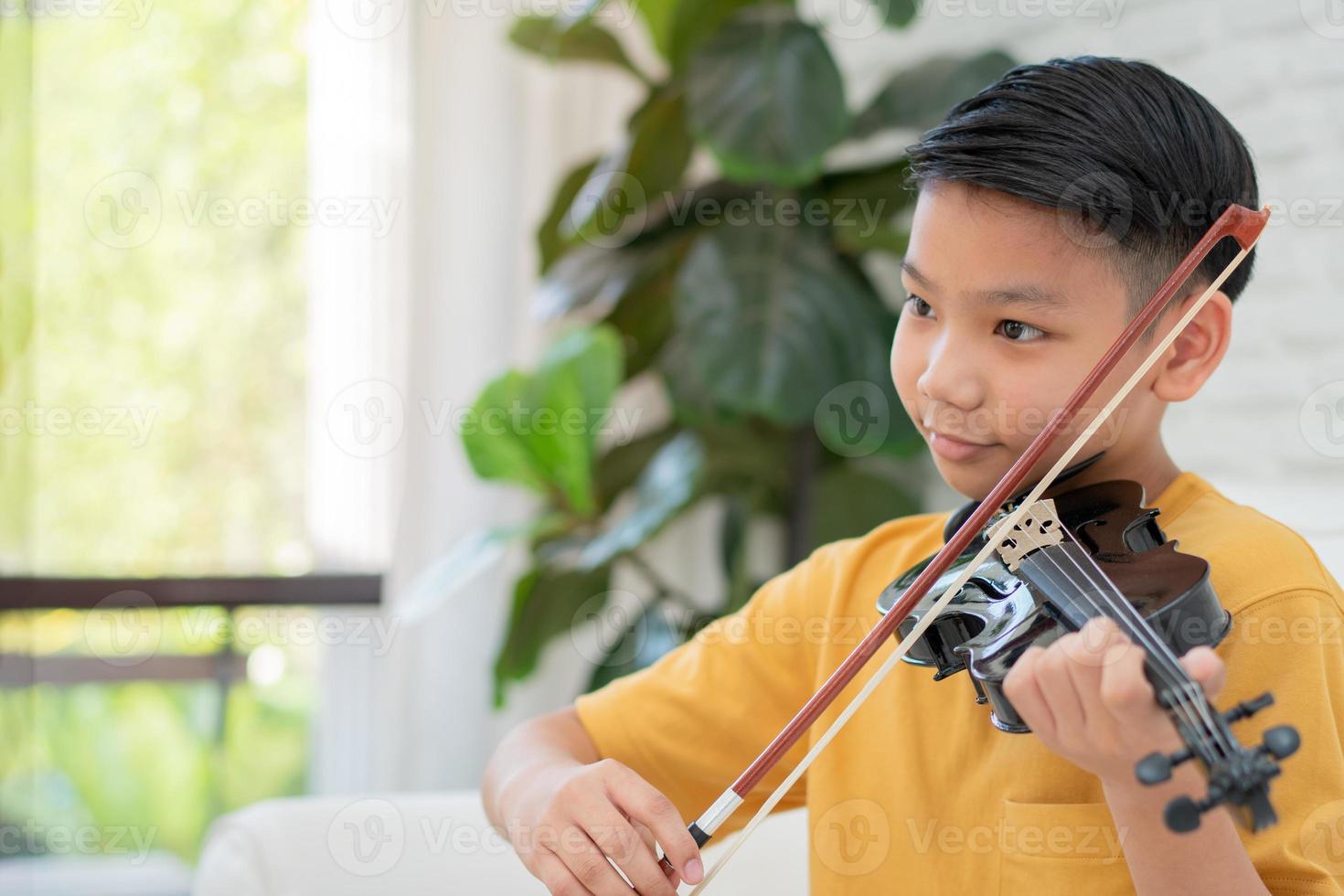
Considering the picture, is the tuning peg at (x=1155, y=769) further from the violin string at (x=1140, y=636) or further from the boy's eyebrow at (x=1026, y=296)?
the boy's eyebrow at (x=1026, y=296)

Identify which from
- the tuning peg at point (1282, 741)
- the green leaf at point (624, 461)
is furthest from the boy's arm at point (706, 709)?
the green leaf at point (624, 461)

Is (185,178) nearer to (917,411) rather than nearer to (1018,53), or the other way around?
(1018,53)

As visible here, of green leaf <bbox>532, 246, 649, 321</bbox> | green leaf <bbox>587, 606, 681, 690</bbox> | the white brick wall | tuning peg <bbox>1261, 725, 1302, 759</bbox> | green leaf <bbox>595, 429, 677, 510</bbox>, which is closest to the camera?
tuning peg <bbox>1261, 725, 1302, 759</bbox>

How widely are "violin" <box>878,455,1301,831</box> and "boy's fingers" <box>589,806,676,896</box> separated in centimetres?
21

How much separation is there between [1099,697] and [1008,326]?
0.92ft

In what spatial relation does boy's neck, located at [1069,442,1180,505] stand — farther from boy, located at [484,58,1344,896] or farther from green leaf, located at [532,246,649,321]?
green leaf, located at [532,246,649,321]

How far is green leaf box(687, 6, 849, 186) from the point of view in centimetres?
166

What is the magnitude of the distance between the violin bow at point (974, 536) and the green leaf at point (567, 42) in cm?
144

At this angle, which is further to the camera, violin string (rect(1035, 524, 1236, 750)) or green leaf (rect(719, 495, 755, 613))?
green leaf (rect(719, 495, 755, 613))

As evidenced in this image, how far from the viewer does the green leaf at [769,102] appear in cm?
166

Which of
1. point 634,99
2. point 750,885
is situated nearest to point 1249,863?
point 750,885

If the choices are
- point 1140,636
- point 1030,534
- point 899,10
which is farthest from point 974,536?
point 899,10

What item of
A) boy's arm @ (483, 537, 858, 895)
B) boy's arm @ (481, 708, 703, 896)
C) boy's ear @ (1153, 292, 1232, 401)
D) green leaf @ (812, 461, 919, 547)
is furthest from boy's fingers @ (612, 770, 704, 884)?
green leaf @ (812, 461, 919, 547)

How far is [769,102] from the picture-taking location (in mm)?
1672
